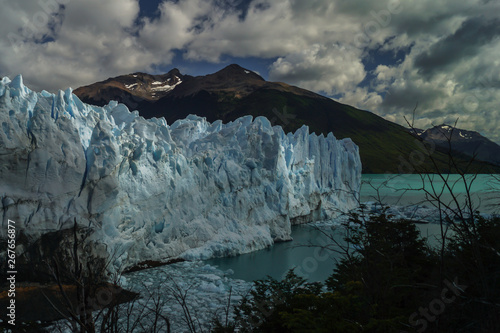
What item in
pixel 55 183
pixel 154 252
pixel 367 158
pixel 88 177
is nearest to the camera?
pixel 55 183

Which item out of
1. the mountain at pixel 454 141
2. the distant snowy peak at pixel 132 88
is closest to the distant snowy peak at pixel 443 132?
the mountain at pixel 454 141

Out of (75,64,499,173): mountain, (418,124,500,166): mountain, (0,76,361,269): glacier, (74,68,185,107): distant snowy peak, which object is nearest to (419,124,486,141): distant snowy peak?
(418,124,500,166): mountain

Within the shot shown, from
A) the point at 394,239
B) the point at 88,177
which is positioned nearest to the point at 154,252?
the point at 88,177

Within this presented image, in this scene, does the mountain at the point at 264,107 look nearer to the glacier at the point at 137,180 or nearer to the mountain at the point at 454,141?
the glacier at the point at 137,180

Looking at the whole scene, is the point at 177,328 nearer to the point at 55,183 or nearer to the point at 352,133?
the point at 55,183

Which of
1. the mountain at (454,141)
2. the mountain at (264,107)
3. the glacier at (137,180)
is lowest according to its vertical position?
the mountain at (454,141)

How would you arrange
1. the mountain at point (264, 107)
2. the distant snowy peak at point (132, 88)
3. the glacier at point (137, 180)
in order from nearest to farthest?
the glacier at point (137, 180) < the mountain at point (264, 107) < the distant snowy peak at point (132, 88)
